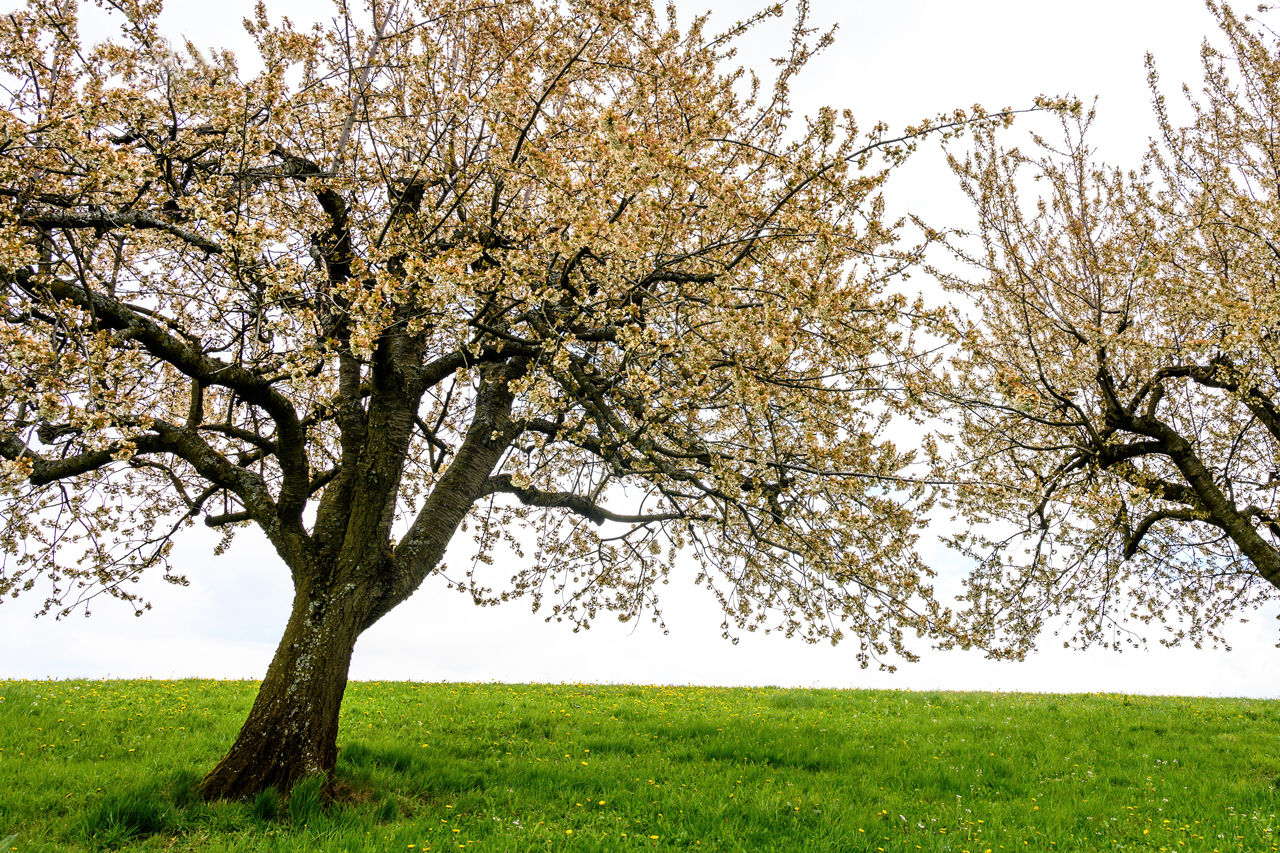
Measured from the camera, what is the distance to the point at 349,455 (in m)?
8.55

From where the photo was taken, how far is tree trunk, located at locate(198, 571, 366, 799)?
7148 millimetres

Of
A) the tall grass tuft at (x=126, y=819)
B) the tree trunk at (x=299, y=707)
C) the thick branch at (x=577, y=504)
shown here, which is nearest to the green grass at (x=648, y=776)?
the tall grass tuft at (x=126, y=819)

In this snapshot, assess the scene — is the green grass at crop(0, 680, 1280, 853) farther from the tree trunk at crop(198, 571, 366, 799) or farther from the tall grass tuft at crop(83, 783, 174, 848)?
the tree trunk at crop(198, 571, 366, 799)

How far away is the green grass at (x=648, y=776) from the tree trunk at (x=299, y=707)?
32 cm

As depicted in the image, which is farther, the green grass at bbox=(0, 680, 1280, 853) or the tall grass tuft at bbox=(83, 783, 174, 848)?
the green grass at bbox=(0, 680, 1280, 853)

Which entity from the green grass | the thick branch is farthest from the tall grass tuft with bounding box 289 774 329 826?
the thick branch

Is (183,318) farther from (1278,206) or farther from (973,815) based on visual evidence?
(1278,206)

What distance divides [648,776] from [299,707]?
4.11 meters

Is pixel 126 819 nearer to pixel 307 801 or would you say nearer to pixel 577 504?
pixel 307 801

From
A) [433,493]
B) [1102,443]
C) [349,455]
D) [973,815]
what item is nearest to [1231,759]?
[1102,443]

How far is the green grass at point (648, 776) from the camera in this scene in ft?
22.0

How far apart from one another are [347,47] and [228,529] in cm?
820

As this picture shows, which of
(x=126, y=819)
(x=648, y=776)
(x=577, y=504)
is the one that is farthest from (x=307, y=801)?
(x=577, y=504)

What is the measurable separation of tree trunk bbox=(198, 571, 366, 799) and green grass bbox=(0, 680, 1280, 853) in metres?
0.32
